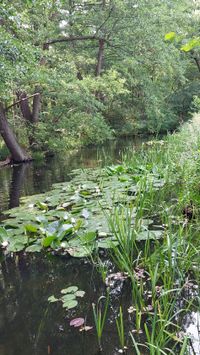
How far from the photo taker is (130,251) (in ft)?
9.29

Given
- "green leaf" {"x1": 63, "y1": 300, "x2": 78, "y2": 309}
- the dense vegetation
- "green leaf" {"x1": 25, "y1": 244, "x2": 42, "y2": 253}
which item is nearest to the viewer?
"green leaf" {"x1": 63, "y1": 300, "x2": 78, "y2": 309}

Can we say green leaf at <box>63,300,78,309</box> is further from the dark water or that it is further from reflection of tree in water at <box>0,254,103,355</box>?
the dark water

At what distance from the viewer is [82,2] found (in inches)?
470

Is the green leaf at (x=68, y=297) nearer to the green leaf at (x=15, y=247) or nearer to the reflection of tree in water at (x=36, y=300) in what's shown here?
the reflection of tree in water at (x=36, y=300)

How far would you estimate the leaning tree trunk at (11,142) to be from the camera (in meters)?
9.42

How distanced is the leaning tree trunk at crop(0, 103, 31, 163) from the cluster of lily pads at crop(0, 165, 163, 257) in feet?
15.9

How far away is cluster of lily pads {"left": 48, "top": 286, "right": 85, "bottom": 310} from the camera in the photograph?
2.16 metres

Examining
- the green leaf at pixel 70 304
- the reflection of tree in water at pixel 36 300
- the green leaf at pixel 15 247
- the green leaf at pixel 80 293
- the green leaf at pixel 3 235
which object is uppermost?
the green leaf at pixel 3 235

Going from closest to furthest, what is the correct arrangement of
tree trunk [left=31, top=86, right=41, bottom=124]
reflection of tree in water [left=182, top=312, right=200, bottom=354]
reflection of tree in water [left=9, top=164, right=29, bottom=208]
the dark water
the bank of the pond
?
reflection of tree in water [left=182, top=312, right=200, bottom=354] < the bank of the pond < reflection of tree in water [left=9, top=164, right=29, bottom=208] < the dark water < tree trunk [left=31, top=86, right=41, bottom=124]

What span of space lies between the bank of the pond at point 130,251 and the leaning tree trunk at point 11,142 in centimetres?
474

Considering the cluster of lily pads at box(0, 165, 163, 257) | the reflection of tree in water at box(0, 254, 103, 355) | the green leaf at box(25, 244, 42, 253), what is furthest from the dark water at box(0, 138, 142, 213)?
the reflection of tree in water at box(0, 254, 103, 355)

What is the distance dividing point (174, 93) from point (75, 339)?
66.6ft

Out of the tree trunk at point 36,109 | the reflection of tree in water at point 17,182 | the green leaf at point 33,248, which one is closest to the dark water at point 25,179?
the reflection of tree in water at point 17,182

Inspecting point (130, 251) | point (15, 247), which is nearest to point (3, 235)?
point (15, 247)
